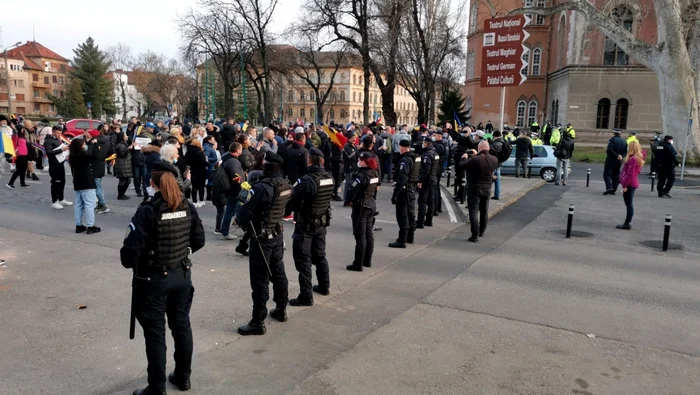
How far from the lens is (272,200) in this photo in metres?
5.55

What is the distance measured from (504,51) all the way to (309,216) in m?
11.5

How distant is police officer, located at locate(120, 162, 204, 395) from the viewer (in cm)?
402

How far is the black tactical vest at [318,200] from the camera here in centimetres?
627

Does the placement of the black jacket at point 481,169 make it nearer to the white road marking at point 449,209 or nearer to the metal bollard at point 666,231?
the white road marking at point 449,209

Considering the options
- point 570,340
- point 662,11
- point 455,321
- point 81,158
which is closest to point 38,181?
point 81,158

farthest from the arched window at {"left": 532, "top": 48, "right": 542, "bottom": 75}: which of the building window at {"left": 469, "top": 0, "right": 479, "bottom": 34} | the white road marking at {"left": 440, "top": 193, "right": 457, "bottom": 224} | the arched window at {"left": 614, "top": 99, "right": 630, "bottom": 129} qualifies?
the white road marking at {"left": 440, "top": 193, "right": 457, "bottom": 224}

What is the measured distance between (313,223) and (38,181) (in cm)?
1443

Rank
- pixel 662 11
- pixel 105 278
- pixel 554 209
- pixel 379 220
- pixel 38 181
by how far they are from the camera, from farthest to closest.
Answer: pixel 662 11
pixel 38 181
pixel 554 209
pixel 379 220
pixel 105 278

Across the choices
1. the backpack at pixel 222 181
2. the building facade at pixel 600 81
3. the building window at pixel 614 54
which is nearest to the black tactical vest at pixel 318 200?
the backpack at pixel 222 181

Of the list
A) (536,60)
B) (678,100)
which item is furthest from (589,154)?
(536,60)

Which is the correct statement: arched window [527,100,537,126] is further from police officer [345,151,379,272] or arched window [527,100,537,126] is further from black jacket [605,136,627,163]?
police officer [345,151,379,272]

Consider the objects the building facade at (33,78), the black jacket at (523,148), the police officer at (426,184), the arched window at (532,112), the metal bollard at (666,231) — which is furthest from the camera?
the building facade at (33,78)

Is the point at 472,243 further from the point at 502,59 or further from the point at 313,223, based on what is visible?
the point at 502,59

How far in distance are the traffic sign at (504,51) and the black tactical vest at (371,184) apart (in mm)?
9308
